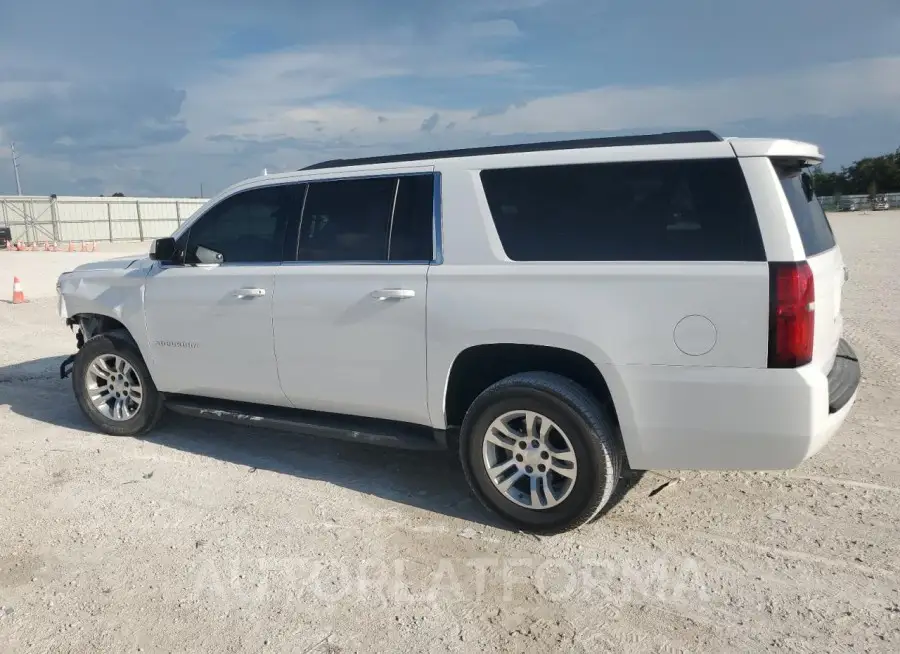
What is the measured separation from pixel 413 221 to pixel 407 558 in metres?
1.87

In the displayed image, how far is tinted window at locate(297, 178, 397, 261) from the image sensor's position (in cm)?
439

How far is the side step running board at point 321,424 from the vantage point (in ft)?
14.2

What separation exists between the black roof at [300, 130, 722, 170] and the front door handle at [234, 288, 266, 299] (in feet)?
2.96

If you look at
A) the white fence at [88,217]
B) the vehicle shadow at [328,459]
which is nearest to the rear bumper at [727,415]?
the vehicle shadow at [328,459]

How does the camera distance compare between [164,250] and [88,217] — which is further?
[88,217]

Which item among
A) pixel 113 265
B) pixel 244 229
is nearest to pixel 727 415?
pixel 244 229

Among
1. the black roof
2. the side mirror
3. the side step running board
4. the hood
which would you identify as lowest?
the side step running board

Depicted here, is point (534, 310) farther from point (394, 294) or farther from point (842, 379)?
point (842, 379)

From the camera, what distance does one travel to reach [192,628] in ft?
10.4

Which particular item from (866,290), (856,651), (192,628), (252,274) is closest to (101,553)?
(192,628)

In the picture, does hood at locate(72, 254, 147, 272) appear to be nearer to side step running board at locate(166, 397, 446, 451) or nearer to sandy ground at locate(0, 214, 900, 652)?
side step running board at locate(166, 397, 446, 451)

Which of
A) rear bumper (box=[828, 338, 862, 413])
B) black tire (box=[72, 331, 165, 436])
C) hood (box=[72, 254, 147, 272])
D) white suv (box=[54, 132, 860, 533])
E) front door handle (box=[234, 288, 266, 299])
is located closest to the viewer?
white suv (box=[54, 132, 860, 533])

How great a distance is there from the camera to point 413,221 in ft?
14.0

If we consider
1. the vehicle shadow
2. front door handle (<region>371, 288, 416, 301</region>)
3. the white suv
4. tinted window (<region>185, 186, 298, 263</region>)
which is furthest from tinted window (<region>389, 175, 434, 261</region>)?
the vehicle shadow
